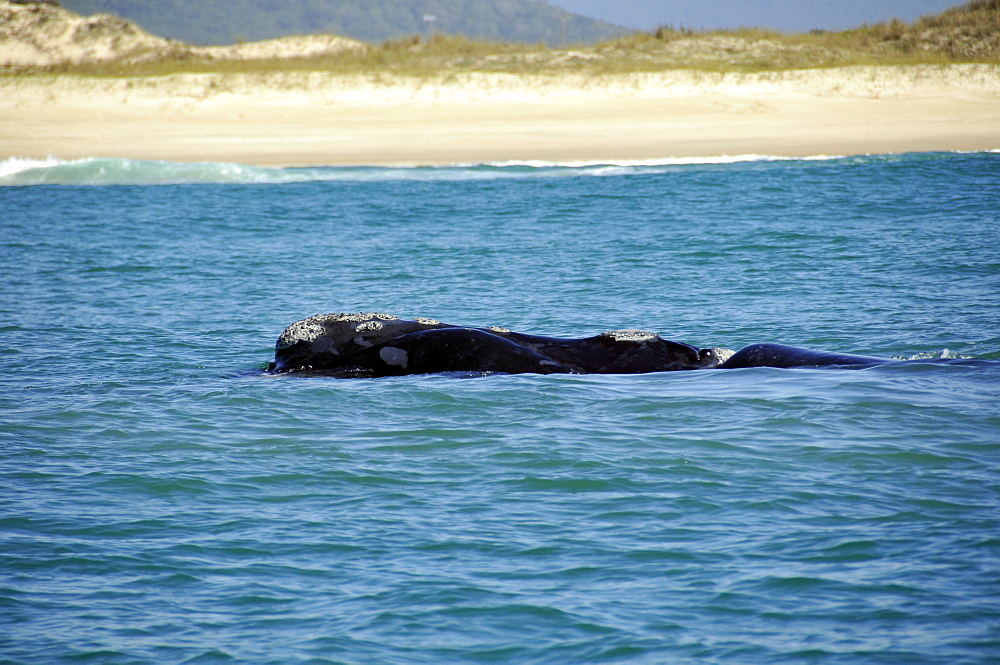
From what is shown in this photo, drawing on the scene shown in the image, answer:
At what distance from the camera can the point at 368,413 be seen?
6344 mm

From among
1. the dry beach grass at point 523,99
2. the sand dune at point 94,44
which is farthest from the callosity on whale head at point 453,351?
the sand dune at point 94,44

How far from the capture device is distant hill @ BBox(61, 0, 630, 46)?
123 m

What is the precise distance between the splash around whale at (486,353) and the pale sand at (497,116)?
70.7ft

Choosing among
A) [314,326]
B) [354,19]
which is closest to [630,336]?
[314,326]

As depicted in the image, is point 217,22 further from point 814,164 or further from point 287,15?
point 814,164

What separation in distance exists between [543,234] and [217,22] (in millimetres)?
124119

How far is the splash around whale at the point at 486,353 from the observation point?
23.4ft

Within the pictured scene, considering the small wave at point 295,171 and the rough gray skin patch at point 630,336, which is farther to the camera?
the small wave at point 295,171

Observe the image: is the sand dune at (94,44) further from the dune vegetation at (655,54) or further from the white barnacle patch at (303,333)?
the white barnacle patch at (303,333)

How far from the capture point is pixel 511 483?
5.12 metres

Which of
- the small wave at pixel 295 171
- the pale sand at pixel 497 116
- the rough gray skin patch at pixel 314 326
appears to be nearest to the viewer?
the rough gray skin patch at pixel 314 326

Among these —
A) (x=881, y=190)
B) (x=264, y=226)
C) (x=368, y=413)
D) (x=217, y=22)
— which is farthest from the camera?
(x=217, y=22)

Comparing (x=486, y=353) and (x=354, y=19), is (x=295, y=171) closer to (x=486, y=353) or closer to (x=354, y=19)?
(x=486, y=353)

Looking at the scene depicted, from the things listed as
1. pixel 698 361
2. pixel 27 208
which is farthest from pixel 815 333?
pixel 27 208
